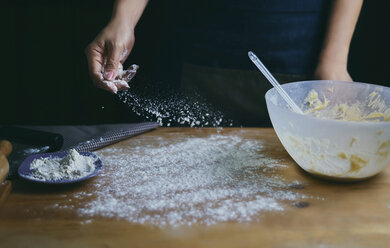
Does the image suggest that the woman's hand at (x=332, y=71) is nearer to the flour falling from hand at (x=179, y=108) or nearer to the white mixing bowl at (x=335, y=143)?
the flour falling from hand at (x=179, y=108)

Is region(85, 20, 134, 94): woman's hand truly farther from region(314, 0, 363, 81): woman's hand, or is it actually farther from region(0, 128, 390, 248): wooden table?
region(314, 0, 363, 81): woman's hand

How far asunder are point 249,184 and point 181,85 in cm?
86

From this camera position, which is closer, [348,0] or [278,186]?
[278,186]

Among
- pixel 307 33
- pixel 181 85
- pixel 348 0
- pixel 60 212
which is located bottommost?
pixel 60 212

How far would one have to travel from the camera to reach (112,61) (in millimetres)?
1155

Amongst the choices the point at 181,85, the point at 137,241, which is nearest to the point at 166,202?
the point at 137,241

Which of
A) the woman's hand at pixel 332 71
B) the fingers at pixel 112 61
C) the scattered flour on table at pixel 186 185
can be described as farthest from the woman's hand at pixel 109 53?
the woman's hand at pixel 332 71

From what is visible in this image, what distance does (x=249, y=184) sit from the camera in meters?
0.85

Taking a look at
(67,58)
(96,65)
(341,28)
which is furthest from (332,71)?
(67,58)

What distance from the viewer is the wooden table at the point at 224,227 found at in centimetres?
64

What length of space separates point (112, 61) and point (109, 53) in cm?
5

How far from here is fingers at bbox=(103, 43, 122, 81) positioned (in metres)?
1.14

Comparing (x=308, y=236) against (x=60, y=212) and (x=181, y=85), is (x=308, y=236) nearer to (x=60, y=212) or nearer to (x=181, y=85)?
(x=60, y=212)

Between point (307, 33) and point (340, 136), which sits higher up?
point (307, 33)
